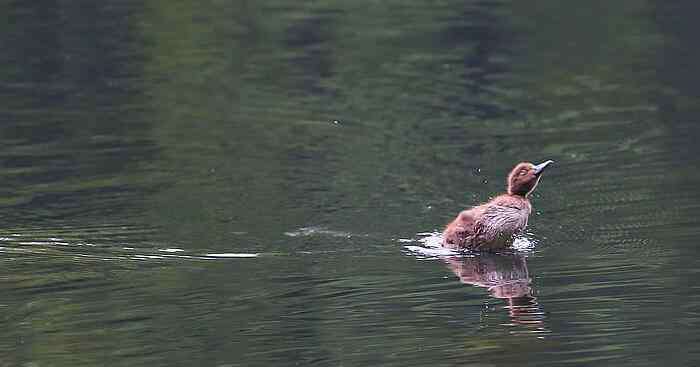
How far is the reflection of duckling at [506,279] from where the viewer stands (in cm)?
1109

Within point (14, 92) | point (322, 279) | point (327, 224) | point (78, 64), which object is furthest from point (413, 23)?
point (322, 279)

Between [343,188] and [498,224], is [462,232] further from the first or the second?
[343,188]

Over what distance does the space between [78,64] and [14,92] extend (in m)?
2.82

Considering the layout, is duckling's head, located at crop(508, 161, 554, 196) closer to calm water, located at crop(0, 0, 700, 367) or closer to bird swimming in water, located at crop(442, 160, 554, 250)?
bird swimming in water, located at crop(442, 160, 554, 250)

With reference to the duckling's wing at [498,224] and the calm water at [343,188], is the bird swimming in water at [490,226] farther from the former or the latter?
the calm water at [343,188]

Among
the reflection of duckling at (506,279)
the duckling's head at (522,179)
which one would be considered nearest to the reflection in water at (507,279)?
the reflection of duckling at (506,279)

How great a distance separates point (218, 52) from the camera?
2755 centimetres

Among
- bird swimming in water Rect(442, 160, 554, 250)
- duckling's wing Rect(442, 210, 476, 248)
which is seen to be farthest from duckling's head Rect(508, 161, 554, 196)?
duckling's wing Rect(442, 210, 476, 248)

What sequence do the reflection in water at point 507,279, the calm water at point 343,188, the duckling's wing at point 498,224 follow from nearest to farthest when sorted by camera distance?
the calm water at point 343,188 → the reflection in water at point 507,279 → the duckling's wing at point 498,224

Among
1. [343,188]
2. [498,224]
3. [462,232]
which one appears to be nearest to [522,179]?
[498,224]

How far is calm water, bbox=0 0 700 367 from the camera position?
10727mm

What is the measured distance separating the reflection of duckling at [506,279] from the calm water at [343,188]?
0.04 metres

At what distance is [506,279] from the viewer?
12430mm

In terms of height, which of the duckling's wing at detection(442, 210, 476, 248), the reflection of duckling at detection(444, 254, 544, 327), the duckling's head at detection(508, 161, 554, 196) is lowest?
the reflection of duckling at detection(444, 254, 544, 327)
